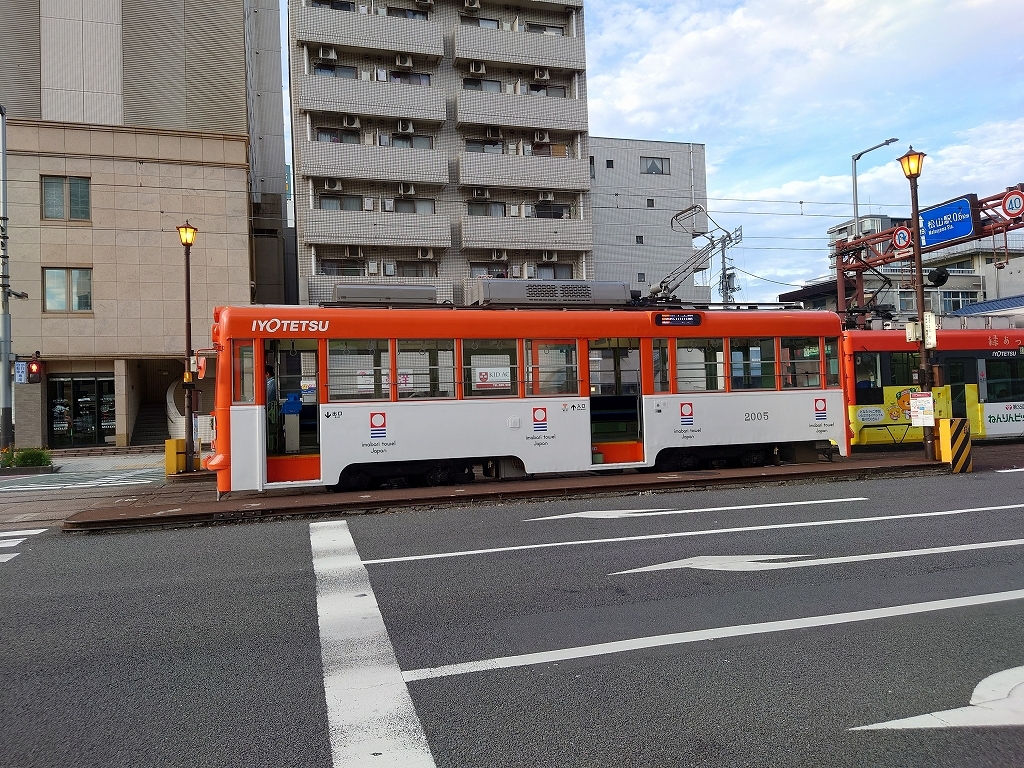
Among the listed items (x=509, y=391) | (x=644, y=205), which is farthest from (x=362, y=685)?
(x=644, y=205)

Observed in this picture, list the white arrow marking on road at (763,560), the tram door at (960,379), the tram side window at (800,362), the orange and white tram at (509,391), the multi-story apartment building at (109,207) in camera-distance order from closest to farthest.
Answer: the white arrow marking on road at (763,560)
the orange and white tram at (509,391)
the tram side window at (800,362)
the tram door at (960,379)
the multi-story apartment building at (109,207)

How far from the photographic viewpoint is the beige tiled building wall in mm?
26875

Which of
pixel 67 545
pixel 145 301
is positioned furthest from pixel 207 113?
pixel 67 545

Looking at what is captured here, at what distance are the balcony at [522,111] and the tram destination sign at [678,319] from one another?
23.5 metres

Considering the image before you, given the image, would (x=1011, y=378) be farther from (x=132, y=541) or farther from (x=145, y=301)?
(x=145, y=301)

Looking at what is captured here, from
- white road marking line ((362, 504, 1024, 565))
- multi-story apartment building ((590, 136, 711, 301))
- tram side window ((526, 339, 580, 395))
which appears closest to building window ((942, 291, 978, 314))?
multi-story apartment building ((590, 136, 711, 301))

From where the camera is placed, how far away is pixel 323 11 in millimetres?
30938

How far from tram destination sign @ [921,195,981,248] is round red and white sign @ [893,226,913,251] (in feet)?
2.14

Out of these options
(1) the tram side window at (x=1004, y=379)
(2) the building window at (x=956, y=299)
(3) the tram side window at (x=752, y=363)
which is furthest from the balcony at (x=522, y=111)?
(2) the building window at (x=956, y=299)

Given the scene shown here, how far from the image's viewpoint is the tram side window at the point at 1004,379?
1941cm

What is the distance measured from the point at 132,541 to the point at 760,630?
23.8ft

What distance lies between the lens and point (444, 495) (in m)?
10.4

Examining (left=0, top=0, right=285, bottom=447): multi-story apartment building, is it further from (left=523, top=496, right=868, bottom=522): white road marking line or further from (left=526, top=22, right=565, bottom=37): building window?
(left=523, top=496, right=868, bottom=522): white road marking line

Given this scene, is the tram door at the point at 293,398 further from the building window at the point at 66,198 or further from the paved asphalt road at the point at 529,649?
the building window at the point at 66,198
